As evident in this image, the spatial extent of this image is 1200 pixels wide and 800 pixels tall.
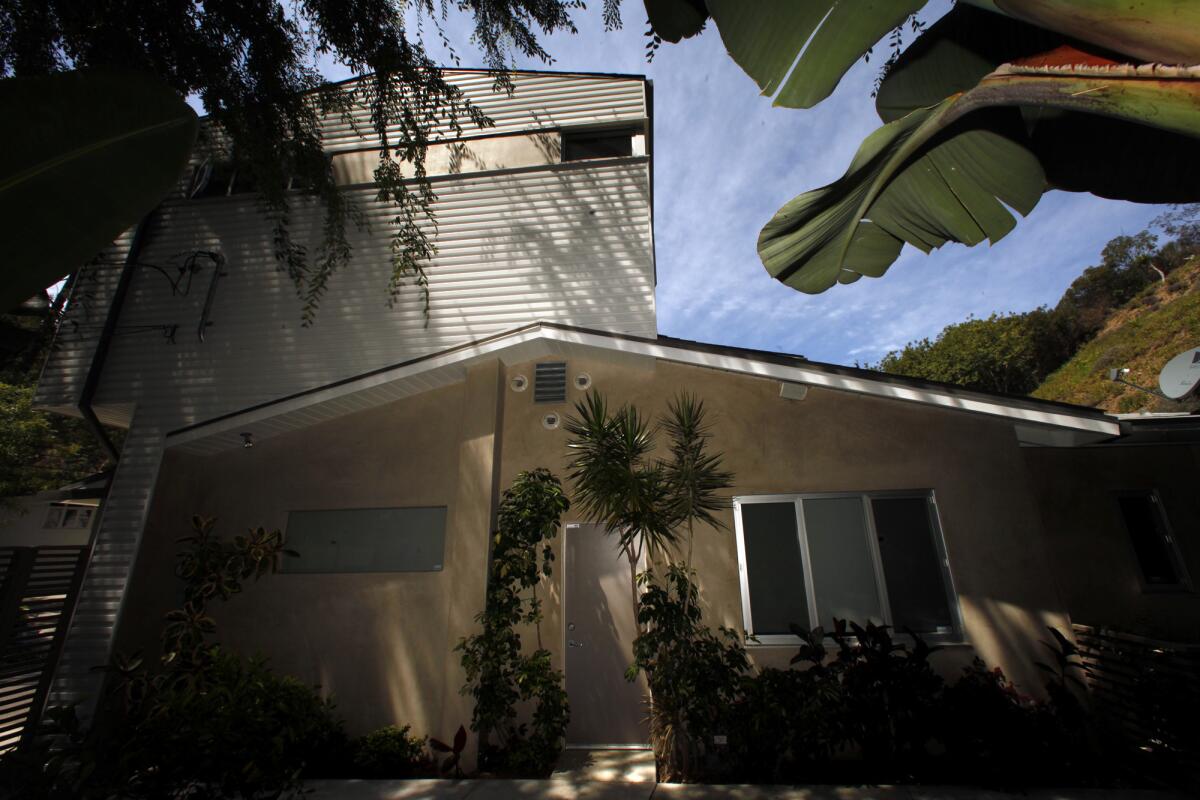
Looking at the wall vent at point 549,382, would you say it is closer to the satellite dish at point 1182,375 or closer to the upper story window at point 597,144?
the upper story window at point 597,144

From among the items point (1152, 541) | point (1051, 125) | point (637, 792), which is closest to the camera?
point (1051, 125)

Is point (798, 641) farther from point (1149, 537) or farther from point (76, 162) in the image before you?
point (76, 162)

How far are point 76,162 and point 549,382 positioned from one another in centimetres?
452

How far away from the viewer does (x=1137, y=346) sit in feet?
72.3

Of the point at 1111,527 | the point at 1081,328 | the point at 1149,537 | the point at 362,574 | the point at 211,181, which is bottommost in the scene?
the point at 362,574

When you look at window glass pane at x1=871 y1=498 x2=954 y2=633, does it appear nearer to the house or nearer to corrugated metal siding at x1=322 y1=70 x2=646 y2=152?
the house

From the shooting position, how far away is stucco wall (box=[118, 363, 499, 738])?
5.09m

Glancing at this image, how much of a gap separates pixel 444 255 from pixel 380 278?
1048 mm

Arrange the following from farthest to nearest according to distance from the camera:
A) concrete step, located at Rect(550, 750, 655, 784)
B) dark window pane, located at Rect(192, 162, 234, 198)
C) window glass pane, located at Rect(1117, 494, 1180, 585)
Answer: dark window pane, located at Rect(192, 162, 234, 198) → window glass pane, located at Rect(1117, 494, 1180, 585) → concrete step, located at Rect(550, 750, 655, 784)

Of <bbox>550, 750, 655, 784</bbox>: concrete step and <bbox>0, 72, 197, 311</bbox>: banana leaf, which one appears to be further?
<bbox>550, 750, 655, 784</bbox>: concrete step

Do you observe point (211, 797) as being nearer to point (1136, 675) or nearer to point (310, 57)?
point (310, 57)

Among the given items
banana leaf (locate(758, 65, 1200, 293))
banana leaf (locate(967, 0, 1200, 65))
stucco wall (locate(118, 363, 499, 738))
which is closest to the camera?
banana leaf (locate(967, 0, 1200, 65))

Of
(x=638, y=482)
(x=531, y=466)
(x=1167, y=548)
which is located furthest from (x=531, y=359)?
(x=1167, y=548)

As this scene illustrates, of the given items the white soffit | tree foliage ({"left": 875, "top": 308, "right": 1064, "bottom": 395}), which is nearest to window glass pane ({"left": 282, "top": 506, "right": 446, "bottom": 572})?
the white soffit
